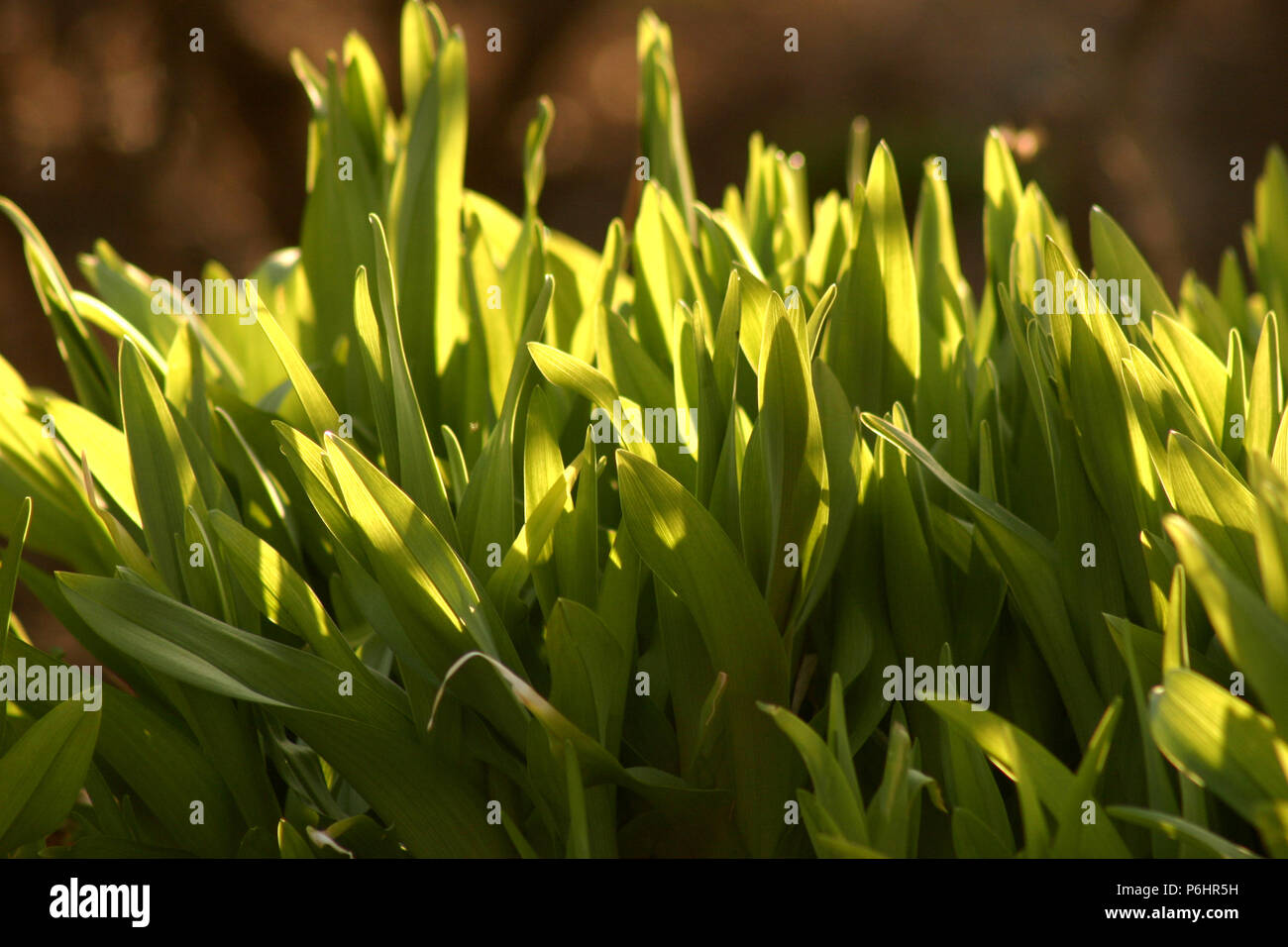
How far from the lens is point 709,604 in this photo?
0.68 metres

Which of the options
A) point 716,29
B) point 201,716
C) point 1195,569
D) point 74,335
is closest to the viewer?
point 1195,569

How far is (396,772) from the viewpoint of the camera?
71 cm

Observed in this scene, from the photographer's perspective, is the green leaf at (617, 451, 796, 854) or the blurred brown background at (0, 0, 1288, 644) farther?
the blurred brown background at (0, 0, 1288, 644)

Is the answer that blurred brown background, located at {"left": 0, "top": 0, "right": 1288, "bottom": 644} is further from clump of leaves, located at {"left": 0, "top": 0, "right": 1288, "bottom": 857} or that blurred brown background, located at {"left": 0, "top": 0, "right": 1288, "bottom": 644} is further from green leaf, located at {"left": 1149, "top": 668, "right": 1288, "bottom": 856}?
green leaf, located at {"left": 1149, "top": 668, "right": 1288, "bottom": 856}

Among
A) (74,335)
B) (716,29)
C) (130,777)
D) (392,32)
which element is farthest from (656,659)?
(716,29)

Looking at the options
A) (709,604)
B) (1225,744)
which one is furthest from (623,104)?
(1225,744)

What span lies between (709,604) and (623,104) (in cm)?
327

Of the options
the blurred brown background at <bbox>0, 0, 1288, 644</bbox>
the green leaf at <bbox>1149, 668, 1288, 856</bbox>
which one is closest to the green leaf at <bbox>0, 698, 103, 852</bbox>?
the green leaf at <bbox>1149, 668, 1288, 856</bbox>

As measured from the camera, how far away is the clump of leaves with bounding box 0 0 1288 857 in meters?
0.64

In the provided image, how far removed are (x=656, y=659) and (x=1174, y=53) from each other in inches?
113

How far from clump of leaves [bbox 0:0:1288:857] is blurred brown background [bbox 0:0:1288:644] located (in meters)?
1.98

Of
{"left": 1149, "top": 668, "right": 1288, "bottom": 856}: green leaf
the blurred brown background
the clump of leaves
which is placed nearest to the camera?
{"left": 1149, "top": 668, "right": 1288, "bottom": 856}: green leaf
